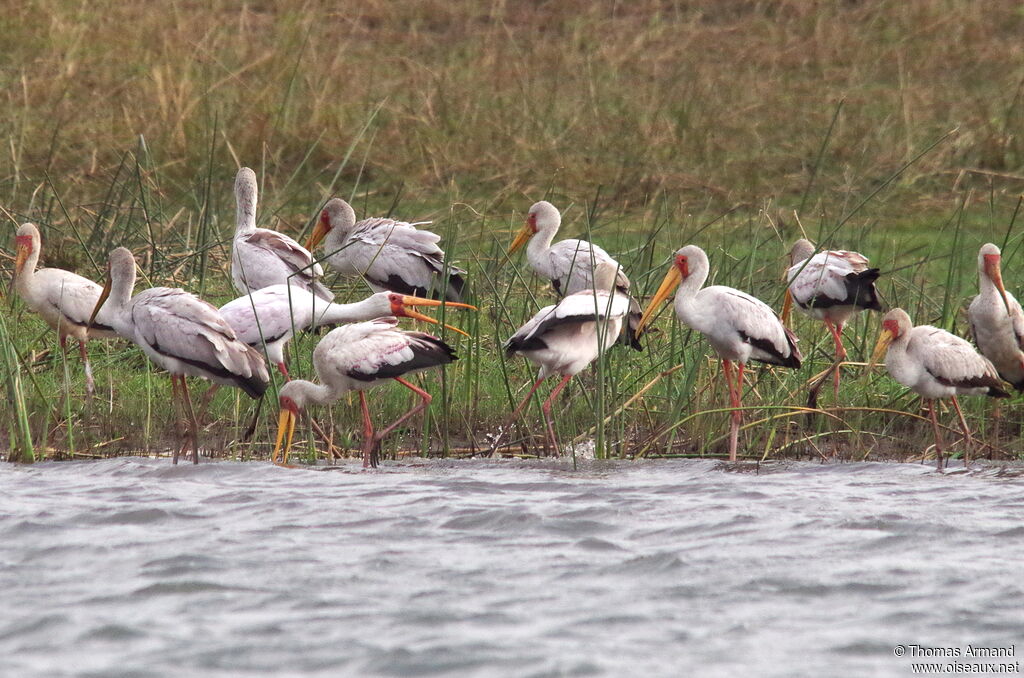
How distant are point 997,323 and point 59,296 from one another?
13.1ft

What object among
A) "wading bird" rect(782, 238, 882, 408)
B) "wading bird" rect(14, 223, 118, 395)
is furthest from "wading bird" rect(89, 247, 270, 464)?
"wading bird" rect(782, 238, 882, 408)

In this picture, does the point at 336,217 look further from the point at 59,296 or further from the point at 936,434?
the point at 936,434

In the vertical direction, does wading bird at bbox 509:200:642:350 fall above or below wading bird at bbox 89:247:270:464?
above

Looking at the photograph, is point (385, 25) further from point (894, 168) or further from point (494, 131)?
point (894, 168)

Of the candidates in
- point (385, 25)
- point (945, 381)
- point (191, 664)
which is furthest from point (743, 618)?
point (385, 25)

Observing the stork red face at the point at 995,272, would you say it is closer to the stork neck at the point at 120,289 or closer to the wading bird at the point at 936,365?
the wading bird at the point at 936,365

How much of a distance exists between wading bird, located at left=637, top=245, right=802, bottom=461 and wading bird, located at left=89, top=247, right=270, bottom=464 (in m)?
1.60

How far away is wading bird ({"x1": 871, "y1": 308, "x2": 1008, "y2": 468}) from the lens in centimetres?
651

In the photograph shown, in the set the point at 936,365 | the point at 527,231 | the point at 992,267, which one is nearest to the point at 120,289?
the point at 527,231

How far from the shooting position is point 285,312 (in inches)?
286

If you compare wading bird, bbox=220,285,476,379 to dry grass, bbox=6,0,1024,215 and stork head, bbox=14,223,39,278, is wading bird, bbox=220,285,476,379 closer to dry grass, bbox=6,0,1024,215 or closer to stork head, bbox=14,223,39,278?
stork head, bbox=14,223,39,278

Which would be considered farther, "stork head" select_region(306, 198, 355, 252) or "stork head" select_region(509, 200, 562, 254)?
"stork head" select_region(306, 198, 355, 252)

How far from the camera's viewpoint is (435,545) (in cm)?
557

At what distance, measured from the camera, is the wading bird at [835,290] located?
7.49 metres
